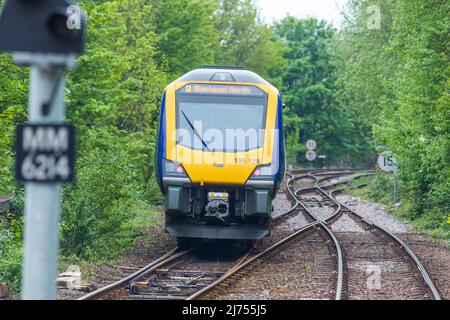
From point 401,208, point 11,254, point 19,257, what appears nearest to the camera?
point 19,257

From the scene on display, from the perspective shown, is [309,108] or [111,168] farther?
[309,108]

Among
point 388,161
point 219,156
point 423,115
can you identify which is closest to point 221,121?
point 219,156

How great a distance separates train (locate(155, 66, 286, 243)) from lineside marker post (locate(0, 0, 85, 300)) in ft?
31.0

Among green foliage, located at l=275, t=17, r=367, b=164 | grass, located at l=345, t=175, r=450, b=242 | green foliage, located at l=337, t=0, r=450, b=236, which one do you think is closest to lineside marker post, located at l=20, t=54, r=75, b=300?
grass, located at l=345, t=175, r=450, b=242

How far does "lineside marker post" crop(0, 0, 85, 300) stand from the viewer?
5477mm

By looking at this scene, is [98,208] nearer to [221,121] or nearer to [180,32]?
[221,121]

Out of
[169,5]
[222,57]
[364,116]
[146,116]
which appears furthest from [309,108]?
[146,116]

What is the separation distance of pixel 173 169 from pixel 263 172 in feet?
5.17

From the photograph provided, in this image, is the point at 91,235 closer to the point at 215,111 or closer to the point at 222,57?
the point at 215,111

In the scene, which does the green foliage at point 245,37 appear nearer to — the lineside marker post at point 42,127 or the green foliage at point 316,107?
the green foliage at point 316,107

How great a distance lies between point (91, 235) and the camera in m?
15.4

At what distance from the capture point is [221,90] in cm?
1580

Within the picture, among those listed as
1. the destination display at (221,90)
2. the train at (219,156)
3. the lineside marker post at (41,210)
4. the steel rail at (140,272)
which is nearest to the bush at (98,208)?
the steel rail at (140,272)

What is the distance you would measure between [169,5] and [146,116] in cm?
1023
